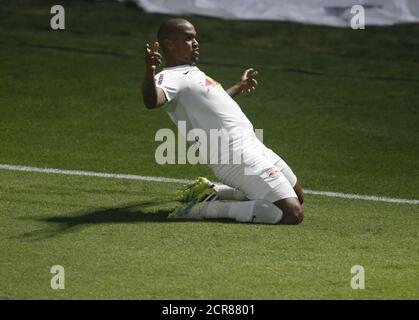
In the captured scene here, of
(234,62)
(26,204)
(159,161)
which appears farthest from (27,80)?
(26,204)

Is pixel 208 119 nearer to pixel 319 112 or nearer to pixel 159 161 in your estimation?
pixel 159 161

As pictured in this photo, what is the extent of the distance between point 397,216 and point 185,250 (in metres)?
1.90

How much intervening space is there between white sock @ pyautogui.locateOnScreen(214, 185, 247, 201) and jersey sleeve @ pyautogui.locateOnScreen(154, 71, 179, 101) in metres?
0.86

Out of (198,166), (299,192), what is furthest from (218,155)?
(198,166)

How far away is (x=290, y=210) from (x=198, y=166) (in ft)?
6.94

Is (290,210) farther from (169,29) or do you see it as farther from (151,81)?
(169,29)

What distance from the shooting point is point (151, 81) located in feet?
28.3

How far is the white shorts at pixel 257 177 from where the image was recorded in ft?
29.6

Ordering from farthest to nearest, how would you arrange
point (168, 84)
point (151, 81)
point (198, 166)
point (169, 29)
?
point (198, 166) < point (169, 29) < point (168, 84) < point (151, 81)

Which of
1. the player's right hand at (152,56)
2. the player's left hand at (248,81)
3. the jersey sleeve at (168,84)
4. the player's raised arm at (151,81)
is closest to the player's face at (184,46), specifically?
the jersey sleeve at (168,84)

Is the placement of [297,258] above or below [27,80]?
below

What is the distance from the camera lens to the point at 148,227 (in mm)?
8898

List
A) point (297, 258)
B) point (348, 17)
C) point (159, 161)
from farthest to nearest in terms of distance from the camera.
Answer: point (348, 17)
point (159, 161)
point (297, 258)
